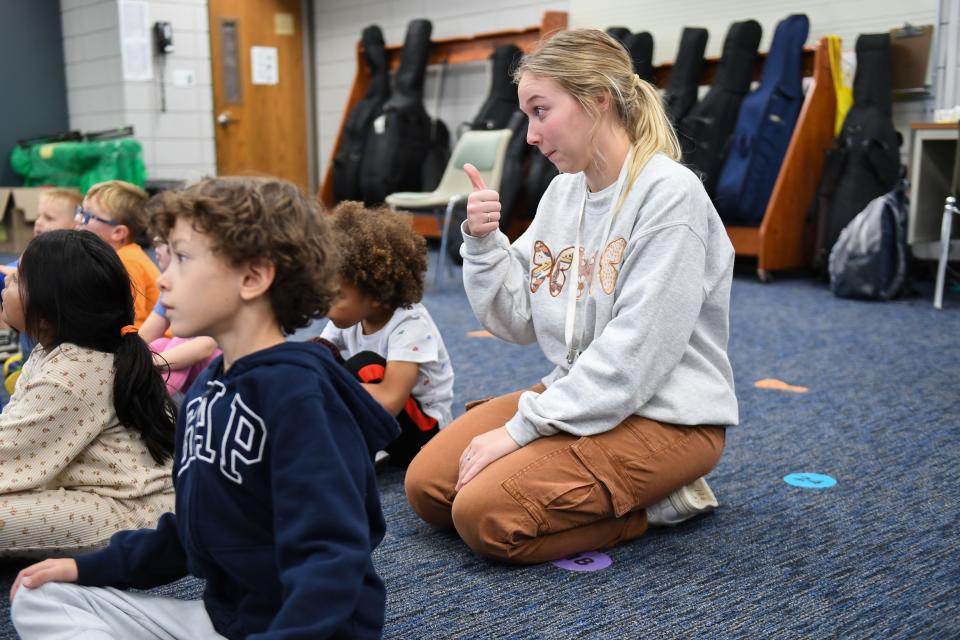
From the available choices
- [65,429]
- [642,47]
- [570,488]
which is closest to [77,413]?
[65,429]

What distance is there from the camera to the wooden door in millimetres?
6680

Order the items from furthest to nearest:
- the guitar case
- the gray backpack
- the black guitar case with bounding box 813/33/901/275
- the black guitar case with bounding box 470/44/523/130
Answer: the black guitar case with bounding box 470/44/523/130 → the guitar case → the black guitar case with bounding box 813/33/901/275 → the gray backpack

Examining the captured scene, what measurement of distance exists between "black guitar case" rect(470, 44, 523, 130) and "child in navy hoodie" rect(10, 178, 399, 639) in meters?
4.41

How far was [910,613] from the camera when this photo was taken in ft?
4.28

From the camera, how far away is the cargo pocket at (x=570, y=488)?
1467mm

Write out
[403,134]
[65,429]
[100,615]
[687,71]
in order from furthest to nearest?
[403,134], [687,71], [65,429], [100,615]

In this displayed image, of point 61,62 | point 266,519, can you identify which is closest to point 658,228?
point 266,519

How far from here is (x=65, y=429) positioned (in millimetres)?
1392

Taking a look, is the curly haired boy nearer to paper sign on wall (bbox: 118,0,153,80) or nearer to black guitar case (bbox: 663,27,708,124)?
black guitar case (bbox: 663,27,708,124)

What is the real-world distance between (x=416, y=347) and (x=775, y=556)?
78cm

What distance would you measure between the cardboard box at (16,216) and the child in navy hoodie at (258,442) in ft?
17.5

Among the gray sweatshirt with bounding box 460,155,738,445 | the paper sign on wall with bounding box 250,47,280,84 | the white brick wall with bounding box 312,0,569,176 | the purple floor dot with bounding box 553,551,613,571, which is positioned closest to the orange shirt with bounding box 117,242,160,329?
the gray sweatshirt with bounding box 460,155,738,445

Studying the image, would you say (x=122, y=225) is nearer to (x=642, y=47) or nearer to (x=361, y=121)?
A: (x=642, y=47)

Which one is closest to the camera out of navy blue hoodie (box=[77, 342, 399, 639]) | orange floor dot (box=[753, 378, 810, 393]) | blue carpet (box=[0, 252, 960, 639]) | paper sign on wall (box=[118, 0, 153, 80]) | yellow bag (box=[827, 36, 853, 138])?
navy blue hoodie (box=[77, 342, 399, 639])
